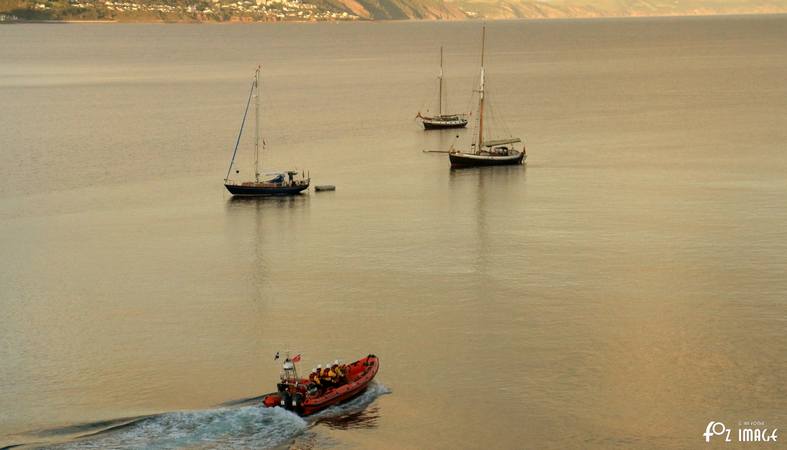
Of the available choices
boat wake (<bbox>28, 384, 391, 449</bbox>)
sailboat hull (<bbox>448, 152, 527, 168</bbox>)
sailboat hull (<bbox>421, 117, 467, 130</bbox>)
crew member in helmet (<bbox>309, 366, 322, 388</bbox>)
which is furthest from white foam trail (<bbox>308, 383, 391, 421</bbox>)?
sailboat hull (<bbox>421, 117, 467, 130</bbox>)

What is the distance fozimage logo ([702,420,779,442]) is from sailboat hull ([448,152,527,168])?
Result: 206ft

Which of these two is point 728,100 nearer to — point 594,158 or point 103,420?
point 594,158

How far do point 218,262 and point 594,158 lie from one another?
49.9 m

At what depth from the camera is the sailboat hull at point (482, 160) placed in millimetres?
109625

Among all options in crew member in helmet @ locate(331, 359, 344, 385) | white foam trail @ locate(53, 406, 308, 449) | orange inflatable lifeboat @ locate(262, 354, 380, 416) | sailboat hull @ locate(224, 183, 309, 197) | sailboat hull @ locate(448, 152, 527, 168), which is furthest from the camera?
sailboat hull @ locate(448, 152, 527, 168)

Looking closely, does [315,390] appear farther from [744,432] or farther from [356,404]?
[744,432]

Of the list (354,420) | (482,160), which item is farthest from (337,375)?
(482,160)

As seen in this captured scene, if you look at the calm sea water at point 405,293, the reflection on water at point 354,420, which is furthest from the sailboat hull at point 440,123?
the reflection on water at point 354,420

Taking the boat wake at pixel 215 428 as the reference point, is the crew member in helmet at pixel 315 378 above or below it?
above

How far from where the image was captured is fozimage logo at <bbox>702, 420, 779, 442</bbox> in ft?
155

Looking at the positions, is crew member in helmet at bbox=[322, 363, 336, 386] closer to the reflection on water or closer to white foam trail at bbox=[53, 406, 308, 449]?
the reflection on water

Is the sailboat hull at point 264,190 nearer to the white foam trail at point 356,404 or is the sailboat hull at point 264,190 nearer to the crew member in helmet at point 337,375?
the white foam trail at point 356,404

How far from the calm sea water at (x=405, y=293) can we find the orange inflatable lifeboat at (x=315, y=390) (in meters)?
0.62

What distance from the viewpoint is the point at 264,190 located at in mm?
95750
